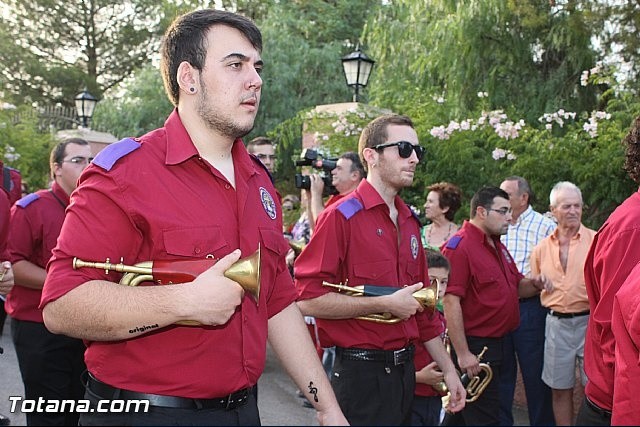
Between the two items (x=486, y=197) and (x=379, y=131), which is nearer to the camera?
(x=379, y=131)

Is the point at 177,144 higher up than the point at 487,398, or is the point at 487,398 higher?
the point at 177,144

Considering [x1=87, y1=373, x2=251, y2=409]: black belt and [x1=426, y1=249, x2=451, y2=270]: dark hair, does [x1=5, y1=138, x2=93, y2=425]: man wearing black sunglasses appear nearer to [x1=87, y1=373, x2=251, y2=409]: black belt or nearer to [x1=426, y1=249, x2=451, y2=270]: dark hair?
[x1=426, y1=249, x2=451, y2=270]: dark hair

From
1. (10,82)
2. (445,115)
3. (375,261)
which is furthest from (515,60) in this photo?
(10,82)

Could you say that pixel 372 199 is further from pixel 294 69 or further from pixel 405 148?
pixel 294 69

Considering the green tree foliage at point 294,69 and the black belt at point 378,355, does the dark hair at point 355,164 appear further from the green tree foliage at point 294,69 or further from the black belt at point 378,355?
the green tree foliage at point 294,69

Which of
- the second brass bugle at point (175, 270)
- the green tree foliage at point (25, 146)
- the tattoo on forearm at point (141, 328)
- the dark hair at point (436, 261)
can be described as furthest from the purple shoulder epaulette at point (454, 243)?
the green tree foliage at point (25, 146)

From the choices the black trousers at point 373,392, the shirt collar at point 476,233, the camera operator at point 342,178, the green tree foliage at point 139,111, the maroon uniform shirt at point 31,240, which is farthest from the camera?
the green tree foliage at point 139,111

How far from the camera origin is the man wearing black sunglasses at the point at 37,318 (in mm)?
5586

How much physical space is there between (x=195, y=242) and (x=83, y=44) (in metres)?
35.2

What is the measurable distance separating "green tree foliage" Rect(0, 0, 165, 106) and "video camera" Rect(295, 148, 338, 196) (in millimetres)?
26456

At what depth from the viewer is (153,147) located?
9.07ft

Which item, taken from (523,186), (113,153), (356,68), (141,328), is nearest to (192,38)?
(113,153)

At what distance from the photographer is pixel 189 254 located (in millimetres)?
2613

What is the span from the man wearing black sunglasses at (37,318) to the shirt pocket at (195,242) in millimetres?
3277
